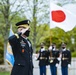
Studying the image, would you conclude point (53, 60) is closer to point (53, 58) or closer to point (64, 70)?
point (53, 58)

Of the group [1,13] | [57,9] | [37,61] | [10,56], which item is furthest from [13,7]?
[10,56]

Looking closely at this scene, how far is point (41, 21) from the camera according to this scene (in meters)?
25.6

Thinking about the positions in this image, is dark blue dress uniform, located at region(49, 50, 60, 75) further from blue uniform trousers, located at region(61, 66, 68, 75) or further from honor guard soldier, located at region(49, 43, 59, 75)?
blue uniform trousers, located at region(61, 66, 68, 75)

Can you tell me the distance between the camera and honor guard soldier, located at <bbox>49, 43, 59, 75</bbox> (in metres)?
16.8

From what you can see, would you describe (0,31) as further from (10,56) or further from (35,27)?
(10,56)

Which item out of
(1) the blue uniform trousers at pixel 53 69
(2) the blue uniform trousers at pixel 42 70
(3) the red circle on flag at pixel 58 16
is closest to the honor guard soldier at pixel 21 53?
(3) the red circle on flag at pixel 58 16

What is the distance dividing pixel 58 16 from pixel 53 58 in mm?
3099

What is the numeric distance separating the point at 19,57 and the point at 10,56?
0.56 m

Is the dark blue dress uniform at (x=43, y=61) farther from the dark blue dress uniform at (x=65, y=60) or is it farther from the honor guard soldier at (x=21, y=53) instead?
the honor guard soldier at (x=21, y=53)

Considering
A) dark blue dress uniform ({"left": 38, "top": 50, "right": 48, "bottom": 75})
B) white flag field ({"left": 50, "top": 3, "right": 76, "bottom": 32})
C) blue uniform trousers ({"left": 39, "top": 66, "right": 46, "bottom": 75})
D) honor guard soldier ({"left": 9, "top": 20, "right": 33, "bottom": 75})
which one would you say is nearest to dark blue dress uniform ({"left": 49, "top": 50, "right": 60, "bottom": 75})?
dark blue dress uniform ({"left": 38, "top": 50, "right": 48, "bottom": 75})

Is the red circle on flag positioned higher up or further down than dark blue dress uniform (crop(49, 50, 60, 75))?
higher up

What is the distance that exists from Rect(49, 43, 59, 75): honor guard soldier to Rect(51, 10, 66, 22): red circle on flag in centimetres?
195

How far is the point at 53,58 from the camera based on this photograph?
17109mm

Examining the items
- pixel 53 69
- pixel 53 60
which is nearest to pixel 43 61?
pixel 53 60
